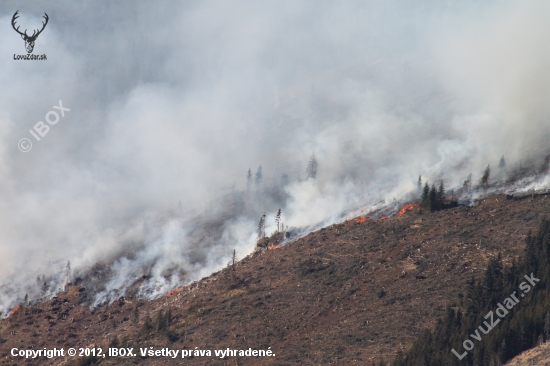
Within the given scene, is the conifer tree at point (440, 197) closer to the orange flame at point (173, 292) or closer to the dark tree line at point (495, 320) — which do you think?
the dark tree line at point (495, 320)

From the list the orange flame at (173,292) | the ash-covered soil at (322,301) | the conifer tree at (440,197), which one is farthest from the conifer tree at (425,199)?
the orange flame at (173,292)

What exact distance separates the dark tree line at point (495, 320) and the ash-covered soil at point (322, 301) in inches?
200

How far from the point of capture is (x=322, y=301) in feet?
473

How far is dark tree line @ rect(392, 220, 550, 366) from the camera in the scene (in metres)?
113

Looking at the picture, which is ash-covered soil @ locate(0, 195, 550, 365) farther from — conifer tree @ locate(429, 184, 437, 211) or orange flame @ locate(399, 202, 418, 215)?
orange flame @ locate(399, 202, 418, 215)

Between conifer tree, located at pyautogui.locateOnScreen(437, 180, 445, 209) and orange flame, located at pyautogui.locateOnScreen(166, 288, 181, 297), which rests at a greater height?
conifer tree, located at pyautogui.locateOnScreen(437, 180, 445, 209)

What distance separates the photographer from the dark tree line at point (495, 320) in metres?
113

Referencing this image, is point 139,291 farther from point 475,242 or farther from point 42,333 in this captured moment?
point 475,242

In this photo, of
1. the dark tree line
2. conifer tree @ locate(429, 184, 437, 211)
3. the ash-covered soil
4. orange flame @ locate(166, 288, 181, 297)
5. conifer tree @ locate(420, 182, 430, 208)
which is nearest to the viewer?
the dark tree line

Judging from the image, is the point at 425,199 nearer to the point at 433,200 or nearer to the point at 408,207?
the point at 433,200

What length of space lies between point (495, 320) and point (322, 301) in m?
38.9

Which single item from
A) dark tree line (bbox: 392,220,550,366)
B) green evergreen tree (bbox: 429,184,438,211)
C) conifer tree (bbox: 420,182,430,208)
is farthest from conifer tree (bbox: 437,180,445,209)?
dark tree line (bbox: 392,220,550,366)

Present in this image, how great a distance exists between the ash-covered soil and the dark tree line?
200 inches

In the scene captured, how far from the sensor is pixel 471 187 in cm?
19988
